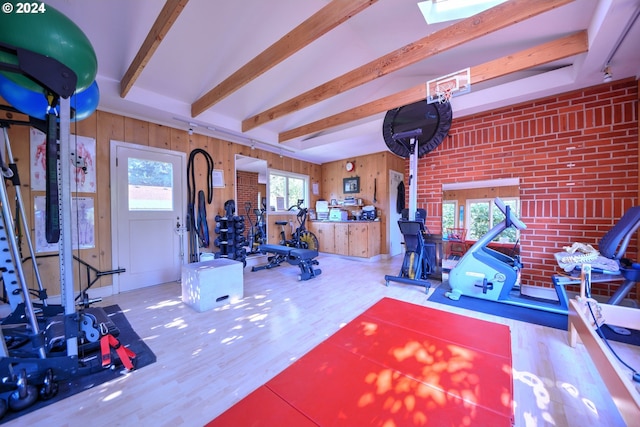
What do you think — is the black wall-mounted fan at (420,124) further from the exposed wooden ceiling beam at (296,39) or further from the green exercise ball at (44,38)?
the green exercise ball at (44,38)

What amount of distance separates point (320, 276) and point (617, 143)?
4.27 m

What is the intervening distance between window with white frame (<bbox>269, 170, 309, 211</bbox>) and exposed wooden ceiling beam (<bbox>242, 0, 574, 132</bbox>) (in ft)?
9.01

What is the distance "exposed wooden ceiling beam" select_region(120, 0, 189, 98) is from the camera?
1.84 meters

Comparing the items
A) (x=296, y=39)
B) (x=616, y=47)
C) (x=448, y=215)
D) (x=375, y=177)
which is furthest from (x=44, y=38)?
(x=375, y=177)

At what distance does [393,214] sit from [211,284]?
4.74m

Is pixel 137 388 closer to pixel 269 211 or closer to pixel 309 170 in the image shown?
pixel 269 211

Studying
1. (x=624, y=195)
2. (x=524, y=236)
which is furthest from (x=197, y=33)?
(x=624, y=195)

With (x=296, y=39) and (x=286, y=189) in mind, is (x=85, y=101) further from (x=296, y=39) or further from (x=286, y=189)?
(x=286, y=189)

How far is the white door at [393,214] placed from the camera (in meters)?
5.91

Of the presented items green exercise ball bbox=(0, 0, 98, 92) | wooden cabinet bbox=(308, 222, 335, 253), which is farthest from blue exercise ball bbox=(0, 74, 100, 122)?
wooden cabinet bbox=(308, 222, 335, 253)

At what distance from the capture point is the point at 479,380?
1.43 meters

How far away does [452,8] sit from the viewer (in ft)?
6.52

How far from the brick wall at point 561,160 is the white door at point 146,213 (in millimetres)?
4932

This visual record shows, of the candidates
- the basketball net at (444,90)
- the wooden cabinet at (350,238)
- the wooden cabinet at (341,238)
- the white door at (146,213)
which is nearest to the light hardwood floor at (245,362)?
the white door at (146,213)
